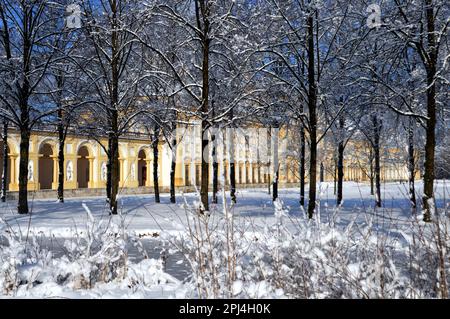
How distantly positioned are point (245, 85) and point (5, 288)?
12359 mm

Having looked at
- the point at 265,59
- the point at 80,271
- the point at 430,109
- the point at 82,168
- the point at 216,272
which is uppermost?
the point at 265,59

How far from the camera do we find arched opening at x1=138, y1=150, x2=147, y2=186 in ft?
162

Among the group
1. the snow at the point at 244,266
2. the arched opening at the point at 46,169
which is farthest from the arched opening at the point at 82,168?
the snow at the point at 244,266

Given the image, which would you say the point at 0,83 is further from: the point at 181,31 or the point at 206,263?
the point at 206,263

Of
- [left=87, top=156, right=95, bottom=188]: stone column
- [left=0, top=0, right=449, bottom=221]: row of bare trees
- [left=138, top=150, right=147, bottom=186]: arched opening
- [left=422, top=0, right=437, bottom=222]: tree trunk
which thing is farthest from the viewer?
[left=138, top=150, right=147, bottom=186]: arched opening

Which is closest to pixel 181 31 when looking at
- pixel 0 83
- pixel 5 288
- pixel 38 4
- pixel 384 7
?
pixel 38 4

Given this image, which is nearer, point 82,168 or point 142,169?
point 82,168

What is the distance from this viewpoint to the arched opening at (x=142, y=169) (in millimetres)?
49350

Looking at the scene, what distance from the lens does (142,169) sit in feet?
172

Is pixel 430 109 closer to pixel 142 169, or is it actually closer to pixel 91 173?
pixel 91 173

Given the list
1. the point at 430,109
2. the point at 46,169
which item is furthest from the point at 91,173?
the point at 430,109

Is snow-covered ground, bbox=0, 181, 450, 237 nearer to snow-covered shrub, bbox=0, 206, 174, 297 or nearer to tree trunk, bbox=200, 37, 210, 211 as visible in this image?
snow-covered shrub, bbox=0, 206, 174, 297

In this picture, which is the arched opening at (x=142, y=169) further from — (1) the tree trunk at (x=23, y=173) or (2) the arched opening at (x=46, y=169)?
(1) the tree trunk at (x=23, y=173)

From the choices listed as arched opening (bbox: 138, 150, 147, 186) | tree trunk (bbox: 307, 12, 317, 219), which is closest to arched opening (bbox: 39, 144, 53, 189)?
arched opening (bbox: 138, 150, 147, 186)
